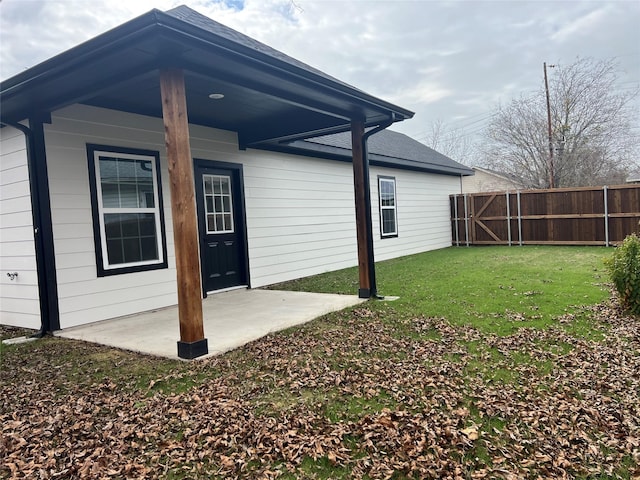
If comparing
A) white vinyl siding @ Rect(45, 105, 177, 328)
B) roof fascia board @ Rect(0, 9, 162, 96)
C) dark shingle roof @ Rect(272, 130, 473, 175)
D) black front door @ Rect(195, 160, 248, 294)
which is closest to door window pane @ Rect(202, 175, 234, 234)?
black front door @ Rect(195, 160, 248, 294)

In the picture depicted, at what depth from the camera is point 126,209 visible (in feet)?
19.2

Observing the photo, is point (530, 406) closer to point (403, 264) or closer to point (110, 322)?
point (110, 322)

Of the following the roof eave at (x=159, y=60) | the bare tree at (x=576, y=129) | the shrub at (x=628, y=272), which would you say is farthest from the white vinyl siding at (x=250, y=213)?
the bare tree at (x=576, y=129)

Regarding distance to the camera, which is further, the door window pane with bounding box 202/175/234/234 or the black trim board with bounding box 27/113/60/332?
the door window pane with bounding box 202/175/234/234

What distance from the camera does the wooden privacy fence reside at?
39.6ft

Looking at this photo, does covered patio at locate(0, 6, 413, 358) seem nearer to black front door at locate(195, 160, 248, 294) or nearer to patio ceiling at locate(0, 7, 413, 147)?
patio ceiling at locate(0, 7, 413, 147)

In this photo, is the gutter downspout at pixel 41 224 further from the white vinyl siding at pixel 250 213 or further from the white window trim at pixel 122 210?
the white window trim at pixel 122 210

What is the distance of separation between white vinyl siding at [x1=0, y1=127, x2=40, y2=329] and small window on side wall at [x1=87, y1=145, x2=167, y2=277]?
720 millimetres

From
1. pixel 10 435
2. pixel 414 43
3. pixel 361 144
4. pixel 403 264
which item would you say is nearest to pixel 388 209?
pixel 403 264

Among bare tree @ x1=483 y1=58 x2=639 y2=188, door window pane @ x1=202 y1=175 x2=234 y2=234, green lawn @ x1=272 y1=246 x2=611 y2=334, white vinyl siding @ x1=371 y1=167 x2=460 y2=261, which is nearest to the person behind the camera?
green lawn @ x1=272 y1=246 x2=611 y2=334

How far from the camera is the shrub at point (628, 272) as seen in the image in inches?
192

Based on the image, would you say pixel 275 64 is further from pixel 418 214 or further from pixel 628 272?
pixel 418 214

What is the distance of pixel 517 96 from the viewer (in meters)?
22.7

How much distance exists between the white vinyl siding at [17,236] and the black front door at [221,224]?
2.30 meters
